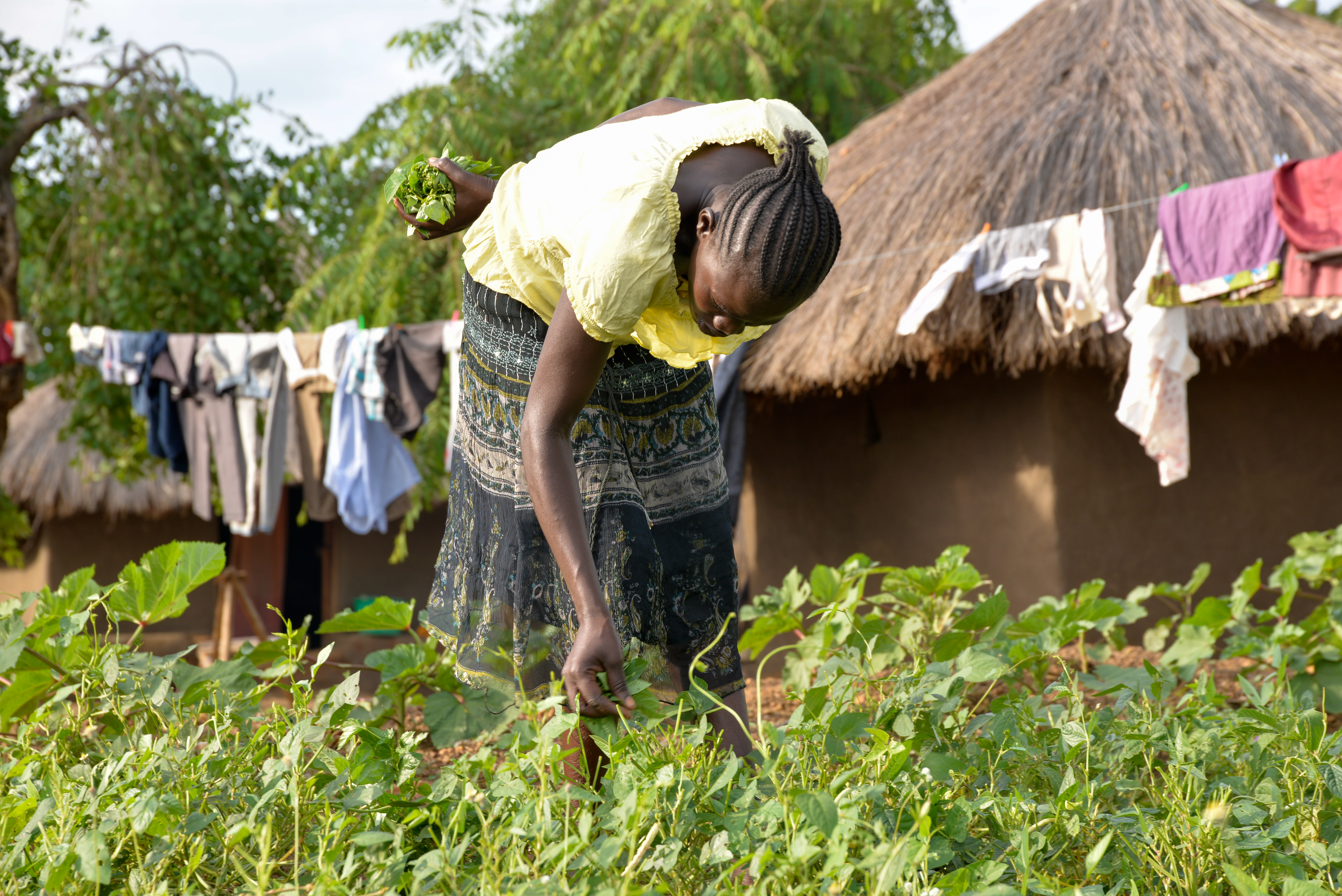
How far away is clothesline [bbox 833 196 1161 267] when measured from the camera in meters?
4.57

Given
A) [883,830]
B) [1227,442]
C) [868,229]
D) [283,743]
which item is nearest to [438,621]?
[283,743]

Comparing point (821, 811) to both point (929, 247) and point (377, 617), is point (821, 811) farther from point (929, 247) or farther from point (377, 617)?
point (929, 247)

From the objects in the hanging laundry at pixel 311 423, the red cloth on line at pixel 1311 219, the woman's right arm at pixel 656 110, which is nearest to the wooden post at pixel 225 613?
the hanging laundry at pixel 311 423

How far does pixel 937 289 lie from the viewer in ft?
14.5

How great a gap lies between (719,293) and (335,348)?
4.60m

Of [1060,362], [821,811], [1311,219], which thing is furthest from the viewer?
[1060,362]

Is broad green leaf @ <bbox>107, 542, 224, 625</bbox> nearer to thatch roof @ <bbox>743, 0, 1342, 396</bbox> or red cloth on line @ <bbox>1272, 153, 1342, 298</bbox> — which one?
thatch roof @ <bbox>743, 0, 1342, 396</bbox>

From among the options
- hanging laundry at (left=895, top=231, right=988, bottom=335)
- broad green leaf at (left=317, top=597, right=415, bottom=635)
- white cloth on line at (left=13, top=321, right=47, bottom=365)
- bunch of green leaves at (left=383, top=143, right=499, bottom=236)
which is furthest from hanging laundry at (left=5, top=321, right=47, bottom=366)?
hanging laundry at (left=895, top=231, right=988, bottom=335)

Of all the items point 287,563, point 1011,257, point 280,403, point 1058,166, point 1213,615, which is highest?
point 1058,166

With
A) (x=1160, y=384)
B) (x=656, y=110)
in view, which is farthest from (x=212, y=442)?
(x=656, y=110)

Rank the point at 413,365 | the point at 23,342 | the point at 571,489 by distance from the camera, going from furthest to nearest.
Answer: the point at 413,365 < the point at 23,342 < the point at 571,489

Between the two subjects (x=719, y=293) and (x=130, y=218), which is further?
(x=130, y=218)

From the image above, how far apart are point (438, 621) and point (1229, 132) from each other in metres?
4.84

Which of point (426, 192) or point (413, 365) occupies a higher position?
point (426, 192)
